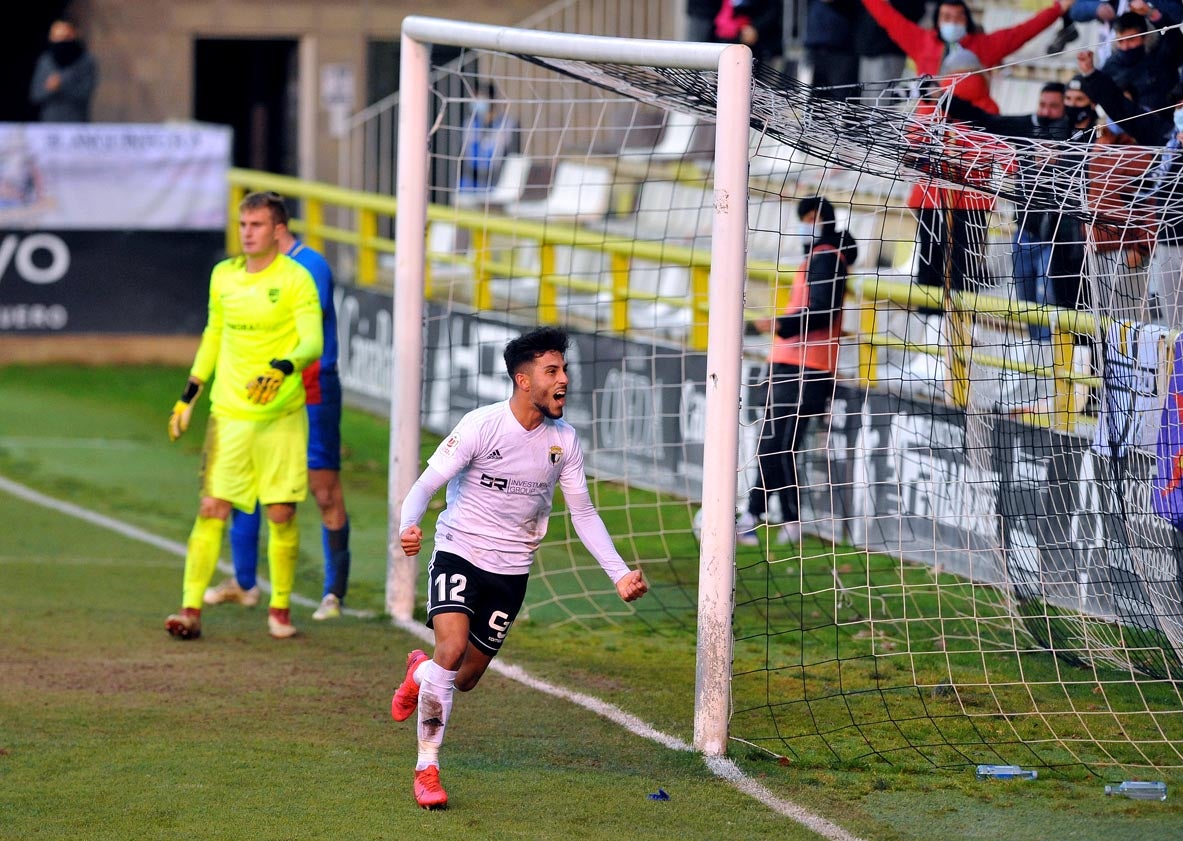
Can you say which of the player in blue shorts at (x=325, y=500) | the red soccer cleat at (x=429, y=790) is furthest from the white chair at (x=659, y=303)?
the red soccer cleat at (x=429, y=790)

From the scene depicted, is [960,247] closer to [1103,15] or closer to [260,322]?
[1103,15]

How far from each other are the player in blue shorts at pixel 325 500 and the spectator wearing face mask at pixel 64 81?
10.9 m

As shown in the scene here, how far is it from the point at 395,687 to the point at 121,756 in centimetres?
140

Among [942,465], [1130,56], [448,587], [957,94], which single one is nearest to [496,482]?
[448,587]

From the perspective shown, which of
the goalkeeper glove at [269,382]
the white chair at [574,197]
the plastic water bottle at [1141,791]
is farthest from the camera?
the white chair at [574,197]

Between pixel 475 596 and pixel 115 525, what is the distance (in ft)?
18.0

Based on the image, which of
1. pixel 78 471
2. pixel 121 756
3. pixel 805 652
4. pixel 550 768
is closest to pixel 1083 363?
pixel 805 652

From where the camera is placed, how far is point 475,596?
6.05 meters

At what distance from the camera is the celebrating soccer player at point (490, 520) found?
594 cm

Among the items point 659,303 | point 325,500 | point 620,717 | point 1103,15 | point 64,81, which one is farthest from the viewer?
point 64,81

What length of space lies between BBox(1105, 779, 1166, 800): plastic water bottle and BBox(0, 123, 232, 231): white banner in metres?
12.6

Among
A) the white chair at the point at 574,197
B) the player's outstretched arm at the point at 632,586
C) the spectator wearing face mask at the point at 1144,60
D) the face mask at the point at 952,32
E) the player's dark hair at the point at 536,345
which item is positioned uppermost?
the face mask at the point at 952,32

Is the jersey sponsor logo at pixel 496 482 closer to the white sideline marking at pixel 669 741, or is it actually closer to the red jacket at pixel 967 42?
the white sideline marking at pixel 669 741

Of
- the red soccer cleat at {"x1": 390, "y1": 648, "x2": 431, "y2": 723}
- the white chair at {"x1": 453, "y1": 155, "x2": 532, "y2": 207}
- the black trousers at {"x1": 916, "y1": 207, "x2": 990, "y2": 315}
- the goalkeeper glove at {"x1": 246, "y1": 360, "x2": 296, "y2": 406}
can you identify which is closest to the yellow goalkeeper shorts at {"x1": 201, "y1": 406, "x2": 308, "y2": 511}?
the goalkeeper glove at {"x1": 246, "y1": 360, "x2": 296, "y2": 406}
